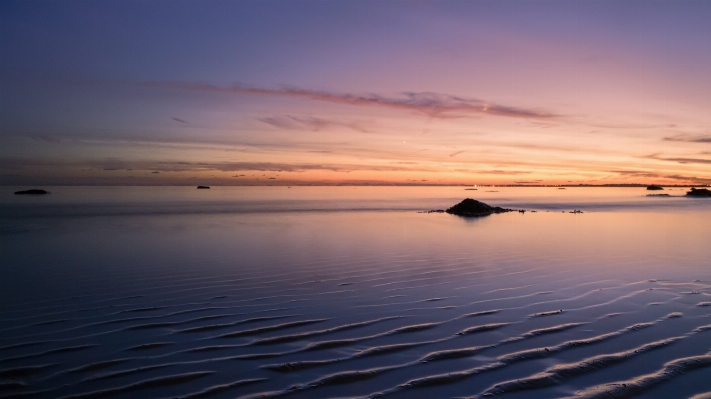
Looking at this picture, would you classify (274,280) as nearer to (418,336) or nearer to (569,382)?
(418,336)

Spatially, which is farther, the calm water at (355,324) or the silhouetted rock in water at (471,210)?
the silhouetted rock in water at (471,210)

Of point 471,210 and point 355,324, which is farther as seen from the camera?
point 471,210

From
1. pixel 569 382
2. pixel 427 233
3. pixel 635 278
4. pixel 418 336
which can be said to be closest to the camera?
pixel 569 382

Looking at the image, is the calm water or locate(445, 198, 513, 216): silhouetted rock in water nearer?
the calm water

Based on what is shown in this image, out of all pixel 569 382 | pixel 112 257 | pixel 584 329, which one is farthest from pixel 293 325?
pixel 112 257

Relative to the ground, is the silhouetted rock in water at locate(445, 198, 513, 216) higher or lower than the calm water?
higher

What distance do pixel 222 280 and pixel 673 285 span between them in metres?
9.99

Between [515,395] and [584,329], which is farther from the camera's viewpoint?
[584,329]

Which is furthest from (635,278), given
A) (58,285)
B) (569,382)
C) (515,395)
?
(58,285)

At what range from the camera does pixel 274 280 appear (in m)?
9.79

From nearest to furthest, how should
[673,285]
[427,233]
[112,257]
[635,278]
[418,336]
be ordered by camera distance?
[418,336], [673,285], [635,278], [112,257], [427,233]

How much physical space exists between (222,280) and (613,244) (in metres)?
14.1

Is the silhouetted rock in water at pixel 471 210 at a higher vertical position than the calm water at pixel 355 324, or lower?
higher

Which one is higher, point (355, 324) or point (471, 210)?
point (471, 210)
